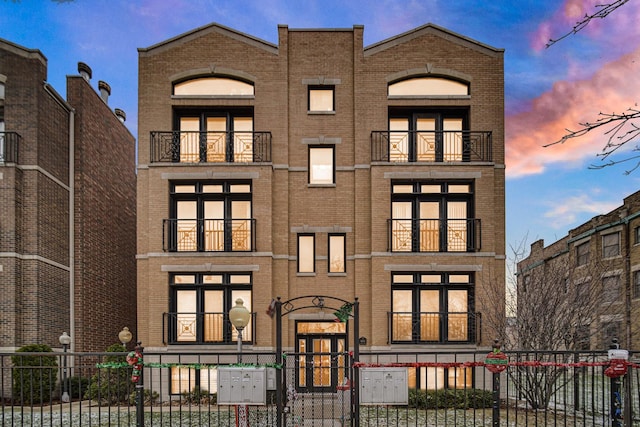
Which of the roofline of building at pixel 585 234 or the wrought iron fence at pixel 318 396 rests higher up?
the roofline of building at pixel 585 234

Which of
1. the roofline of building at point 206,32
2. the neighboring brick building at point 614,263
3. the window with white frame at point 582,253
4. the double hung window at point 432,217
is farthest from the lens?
the window with white frame at point 582,253

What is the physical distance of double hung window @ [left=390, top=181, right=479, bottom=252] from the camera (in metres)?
18.1

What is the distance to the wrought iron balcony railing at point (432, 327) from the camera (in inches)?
690

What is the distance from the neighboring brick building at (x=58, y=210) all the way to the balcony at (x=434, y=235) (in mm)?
11728

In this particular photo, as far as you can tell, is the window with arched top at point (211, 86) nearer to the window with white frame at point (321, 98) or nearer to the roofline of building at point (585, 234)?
the window with white frame at point (321, 98)

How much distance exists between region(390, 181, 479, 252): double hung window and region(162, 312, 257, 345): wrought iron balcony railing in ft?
19.5

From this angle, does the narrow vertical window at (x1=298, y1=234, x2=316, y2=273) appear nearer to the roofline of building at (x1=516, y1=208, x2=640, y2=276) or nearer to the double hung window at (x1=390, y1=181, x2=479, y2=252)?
the double hung window at (x1=390, y1=181, x2=479, y2=252)

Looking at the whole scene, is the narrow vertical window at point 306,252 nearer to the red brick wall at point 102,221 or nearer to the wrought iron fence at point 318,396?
the wrought iron fence at point 318,396

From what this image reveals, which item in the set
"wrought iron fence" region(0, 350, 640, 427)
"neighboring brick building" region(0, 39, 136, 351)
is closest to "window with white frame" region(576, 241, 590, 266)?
"wrought iron fence" region(0, 350, 640, 427)

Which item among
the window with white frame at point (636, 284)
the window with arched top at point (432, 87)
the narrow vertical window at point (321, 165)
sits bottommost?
the window with white frame at point (636, 284)

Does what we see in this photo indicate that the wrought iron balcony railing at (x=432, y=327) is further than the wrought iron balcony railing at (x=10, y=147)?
Yes

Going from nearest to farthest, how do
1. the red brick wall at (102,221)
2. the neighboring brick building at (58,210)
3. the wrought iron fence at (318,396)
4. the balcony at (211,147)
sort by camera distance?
the wrought iron fence at (318,396), the neighboring brick building at (58,210), the balcony at (211,147), the red brick wall at (102,221)

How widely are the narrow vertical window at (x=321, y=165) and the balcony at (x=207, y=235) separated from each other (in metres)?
2.90

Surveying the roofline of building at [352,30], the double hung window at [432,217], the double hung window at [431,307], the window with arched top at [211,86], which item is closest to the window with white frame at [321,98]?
the roofline of building at [352,30]
